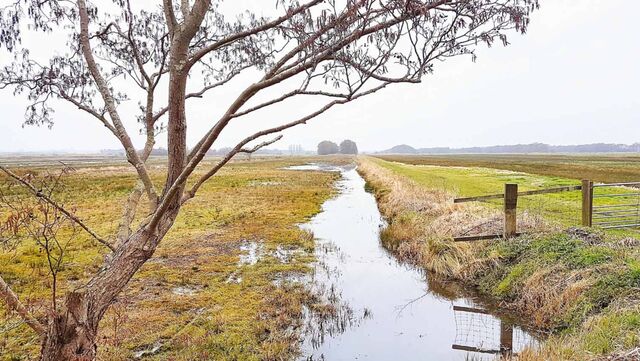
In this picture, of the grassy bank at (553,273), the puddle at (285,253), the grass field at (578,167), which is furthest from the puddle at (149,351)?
the grass field at (578,167)

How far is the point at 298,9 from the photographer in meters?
4.36

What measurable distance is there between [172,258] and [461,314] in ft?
30.9

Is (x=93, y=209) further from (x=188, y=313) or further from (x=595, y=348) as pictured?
(x=595, y=348)

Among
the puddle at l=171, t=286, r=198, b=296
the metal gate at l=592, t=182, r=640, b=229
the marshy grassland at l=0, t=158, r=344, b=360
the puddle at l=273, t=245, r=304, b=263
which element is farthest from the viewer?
the puddle at l=273, t=245, r=304, b=263

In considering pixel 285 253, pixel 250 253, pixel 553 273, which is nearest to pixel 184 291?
pixel 250 253

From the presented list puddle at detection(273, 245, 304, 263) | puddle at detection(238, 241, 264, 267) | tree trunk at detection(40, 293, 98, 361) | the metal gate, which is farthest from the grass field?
tree trunk at detection(40, 293, 98, 361)

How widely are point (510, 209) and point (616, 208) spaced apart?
9.58m

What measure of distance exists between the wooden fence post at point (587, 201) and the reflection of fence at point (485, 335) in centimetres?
457

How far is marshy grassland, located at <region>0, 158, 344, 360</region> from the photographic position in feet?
24.3

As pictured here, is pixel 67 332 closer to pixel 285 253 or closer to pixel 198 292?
pixel 198 292

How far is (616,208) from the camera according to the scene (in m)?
17.0

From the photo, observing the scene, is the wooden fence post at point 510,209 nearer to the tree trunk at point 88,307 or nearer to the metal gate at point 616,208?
the metal gate at point 616,208

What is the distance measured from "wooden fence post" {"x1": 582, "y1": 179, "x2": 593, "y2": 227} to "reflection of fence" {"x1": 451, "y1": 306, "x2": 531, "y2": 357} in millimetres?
4573

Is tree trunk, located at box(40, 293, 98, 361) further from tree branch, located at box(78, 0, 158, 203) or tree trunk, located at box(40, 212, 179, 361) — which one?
tree branch, located at box(78, 0, 158, 203)
